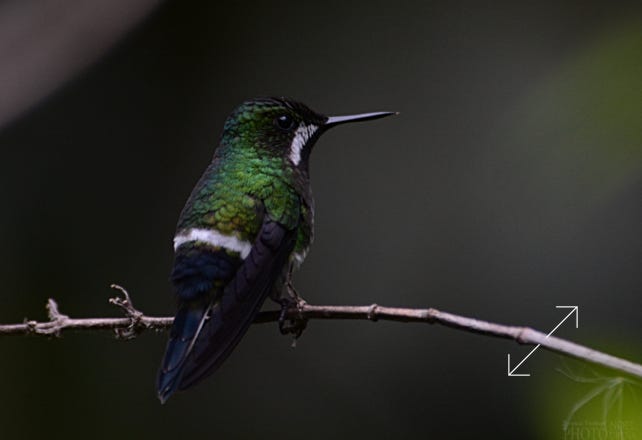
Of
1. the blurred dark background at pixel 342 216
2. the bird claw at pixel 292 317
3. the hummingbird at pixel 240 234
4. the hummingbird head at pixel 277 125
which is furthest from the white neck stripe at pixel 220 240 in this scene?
the blurred dark background at pixel 342 216

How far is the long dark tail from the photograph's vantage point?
168 centimetres

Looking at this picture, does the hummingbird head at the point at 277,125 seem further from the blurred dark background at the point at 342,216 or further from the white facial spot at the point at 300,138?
the blurred dark background at the point at 342,216

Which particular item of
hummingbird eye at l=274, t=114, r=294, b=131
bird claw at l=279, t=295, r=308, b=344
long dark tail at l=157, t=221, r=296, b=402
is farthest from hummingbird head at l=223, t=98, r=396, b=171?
bird claw at l=279, t=295, r=308, b=344

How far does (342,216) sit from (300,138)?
5.67ft

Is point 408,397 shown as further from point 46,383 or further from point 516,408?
point 46,383

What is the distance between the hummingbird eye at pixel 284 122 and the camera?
7.93 ft

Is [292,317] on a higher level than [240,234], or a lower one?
lower

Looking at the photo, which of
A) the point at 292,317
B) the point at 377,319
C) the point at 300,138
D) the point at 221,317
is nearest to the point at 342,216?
the point at 300,138

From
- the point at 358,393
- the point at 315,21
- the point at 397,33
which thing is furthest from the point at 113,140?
the point at 358,393

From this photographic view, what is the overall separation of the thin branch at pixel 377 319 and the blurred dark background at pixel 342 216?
1.57 metres

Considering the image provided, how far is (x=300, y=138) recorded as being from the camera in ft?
8.00

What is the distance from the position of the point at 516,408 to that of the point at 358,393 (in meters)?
0.75

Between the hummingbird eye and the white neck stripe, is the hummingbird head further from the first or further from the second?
the white neck stripe

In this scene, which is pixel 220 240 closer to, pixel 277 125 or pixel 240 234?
pixel 240 234
